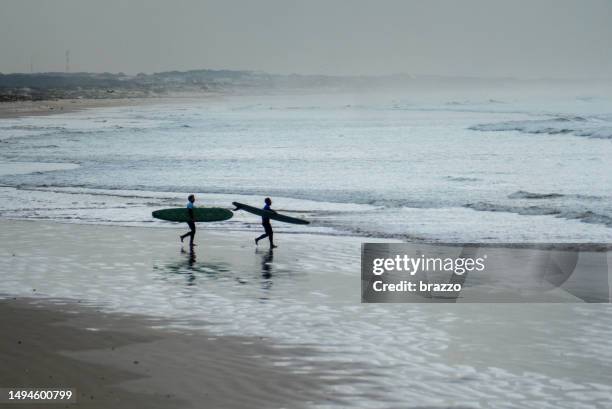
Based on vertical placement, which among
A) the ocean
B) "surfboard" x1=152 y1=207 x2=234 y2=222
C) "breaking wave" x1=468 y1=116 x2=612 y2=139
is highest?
"breaking wave" x1=468 y1=116 x2=612 y2=139

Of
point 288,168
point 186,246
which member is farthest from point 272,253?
point 288,168

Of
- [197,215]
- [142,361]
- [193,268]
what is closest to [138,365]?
[142,361]

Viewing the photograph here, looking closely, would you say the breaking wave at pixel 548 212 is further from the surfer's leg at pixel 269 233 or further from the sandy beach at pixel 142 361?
the sandy beach at pixel 142 361

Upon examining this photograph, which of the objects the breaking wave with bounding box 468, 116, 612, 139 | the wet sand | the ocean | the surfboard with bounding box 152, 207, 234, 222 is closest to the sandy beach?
the wet sand

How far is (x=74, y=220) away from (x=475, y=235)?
493 inches

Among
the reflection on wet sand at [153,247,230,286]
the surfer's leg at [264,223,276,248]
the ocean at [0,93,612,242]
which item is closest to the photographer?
the reflection on wet sand at [153,247,230,286]

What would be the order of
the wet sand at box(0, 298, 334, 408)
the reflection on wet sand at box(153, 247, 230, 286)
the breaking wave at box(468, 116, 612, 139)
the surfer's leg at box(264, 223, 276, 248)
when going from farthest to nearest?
1. the breaking wave at box(468, 116, 612, 139)
2. the surfer's leg at box(264, 223, 276, 248)
3. the reflection on wet sand at box(153, 247, 230, 286)
4. the wet sand at box(0, 298, 334, 408)

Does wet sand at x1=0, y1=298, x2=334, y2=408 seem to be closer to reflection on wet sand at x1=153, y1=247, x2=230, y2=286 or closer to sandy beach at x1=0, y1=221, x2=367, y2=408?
sandy beach at x1=0, y1=221, x2=367, y2=408

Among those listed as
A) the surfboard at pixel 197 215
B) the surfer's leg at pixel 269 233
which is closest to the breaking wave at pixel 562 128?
the surfboard at pixel 197 215

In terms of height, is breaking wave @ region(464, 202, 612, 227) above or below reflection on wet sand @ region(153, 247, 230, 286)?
above

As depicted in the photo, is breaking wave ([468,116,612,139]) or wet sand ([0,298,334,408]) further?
breaking wave ([468,116,612,139])

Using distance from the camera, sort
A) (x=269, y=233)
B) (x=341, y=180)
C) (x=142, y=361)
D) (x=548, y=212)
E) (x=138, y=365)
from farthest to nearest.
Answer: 1. (x=341, y=180)
2. (x=548, y=212)
3. (x=269, y=233)
4. (x=142, y=361)
5. (x=138, y=365)

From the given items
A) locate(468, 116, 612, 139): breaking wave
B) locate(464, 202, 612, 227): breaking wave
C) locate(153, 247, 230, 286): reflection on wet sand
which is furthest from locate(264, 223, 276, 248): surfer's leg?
locate(468, 116, 612, 139): breaking wave

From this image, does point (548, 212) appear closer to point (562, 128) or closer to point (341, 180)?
point (341, 180)
